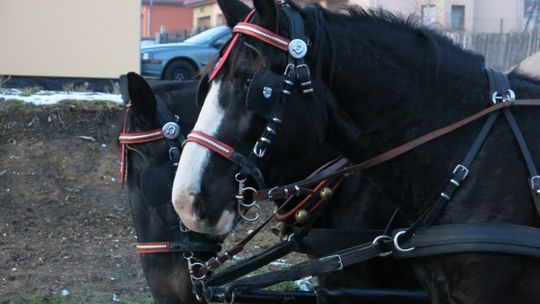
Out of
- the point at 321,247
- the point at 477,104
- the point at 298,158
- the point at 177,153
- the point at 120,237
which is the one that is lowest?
the point at 120,237

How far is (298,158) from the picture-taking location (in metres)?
2.91

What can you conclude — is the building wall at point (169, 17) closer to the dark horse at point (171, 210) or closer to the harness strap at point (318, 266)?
the dark horse at point (171, 210)

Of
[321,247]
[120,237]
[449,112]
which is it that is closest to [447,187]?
[449,112]

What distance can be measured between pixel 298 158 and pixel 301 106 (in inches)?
Result: 8.2

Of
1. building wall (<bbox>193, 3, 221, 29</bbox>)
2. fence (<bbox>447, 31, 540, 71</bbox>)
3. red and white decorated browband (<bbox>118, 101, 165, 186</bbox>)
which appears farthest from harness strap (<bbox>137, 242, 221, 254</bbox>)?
building wall (<bbox>193, 3, 221, 29</bbox>)

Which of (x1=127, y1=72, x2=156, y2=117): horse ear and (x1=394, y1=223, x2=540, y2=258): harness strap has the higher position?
(x1=127, y1=72, x2=156, y2=117): horse ear

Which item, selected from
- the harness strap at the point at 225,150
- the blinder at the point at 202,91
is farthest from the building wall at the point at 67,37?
the harness strap at the point at 225,150

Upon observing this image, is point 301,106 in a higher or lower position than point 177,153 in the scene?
higher

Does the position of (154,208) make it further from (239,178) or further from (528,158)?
(528,158)

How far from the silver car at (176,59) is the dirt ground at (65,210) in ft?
22.5

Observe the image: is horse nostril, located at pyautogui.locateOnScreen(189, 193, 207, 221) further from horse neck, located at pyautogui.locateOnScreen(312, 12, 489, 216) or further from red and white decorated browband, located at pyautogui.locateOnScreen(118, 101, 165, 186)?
red and white decorated browband, located at pyautogui.locateOnScreen(118, 101, 165, 186)

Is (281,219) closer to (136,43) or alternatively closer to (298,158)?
(298,158)

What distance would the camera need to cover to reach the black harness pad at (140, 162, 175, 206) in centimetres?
389

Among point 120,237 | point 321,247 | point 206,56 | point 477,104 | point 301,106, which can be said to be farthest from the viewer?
point 206,56
